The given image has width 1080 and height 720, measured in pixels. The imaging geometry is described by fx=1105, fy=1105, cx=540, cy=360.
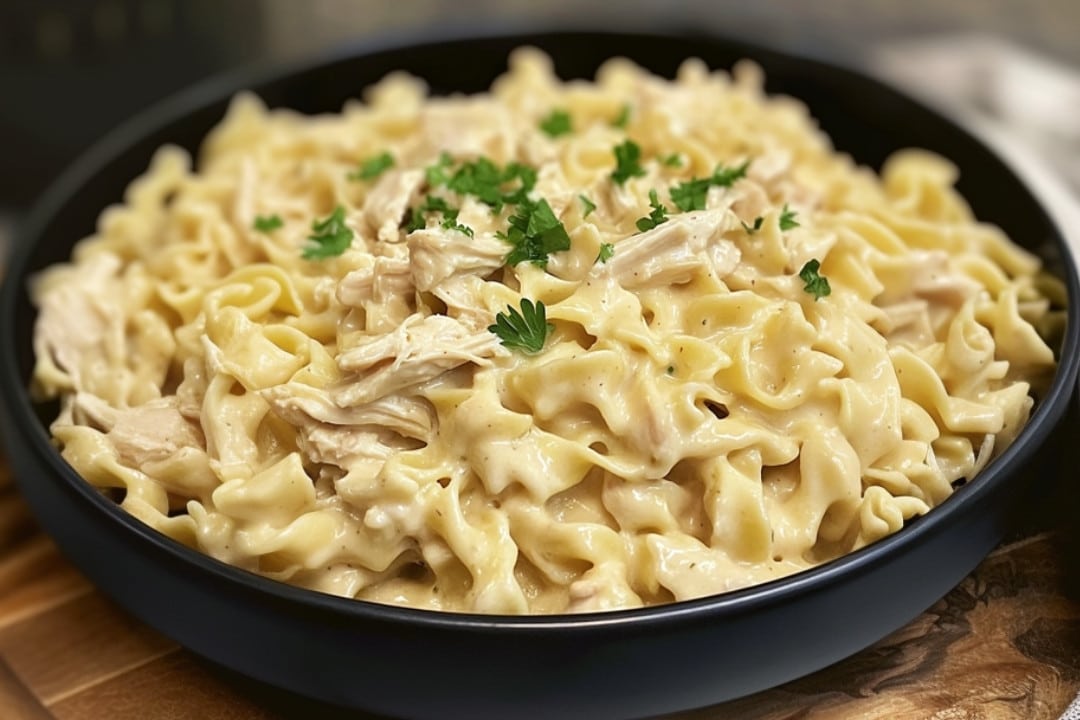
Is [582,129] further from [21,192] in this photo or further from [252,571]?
[21,192]

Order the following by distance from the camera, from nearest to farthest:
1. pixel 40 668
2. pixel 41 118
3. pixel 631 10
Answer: pixel 40 668 < pixel 41 118 < pixel 631 10

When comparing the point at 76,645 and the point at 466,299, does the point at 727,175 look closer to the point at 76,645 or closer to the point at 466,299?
the point at 466,299

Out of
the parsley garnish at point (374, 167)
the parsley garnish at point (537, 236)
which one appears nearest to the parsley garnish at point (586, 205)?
the parsley garnish at point (537, 236)

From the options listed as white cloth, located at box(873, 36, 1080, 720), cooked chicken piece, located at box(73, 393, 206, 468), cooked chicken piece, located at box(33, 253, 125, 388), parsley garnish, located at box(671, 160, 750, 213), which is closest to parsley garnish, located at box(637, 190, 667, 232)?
parsley garnish, located at box(671, 160, 750, 213)

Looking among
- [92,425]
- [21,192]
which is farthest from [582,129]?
[21,192]

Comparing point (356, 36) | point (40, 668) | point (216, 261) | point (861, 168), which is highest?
point (356, 36)

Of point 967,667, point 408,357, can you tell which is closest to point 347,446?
point 408,357
